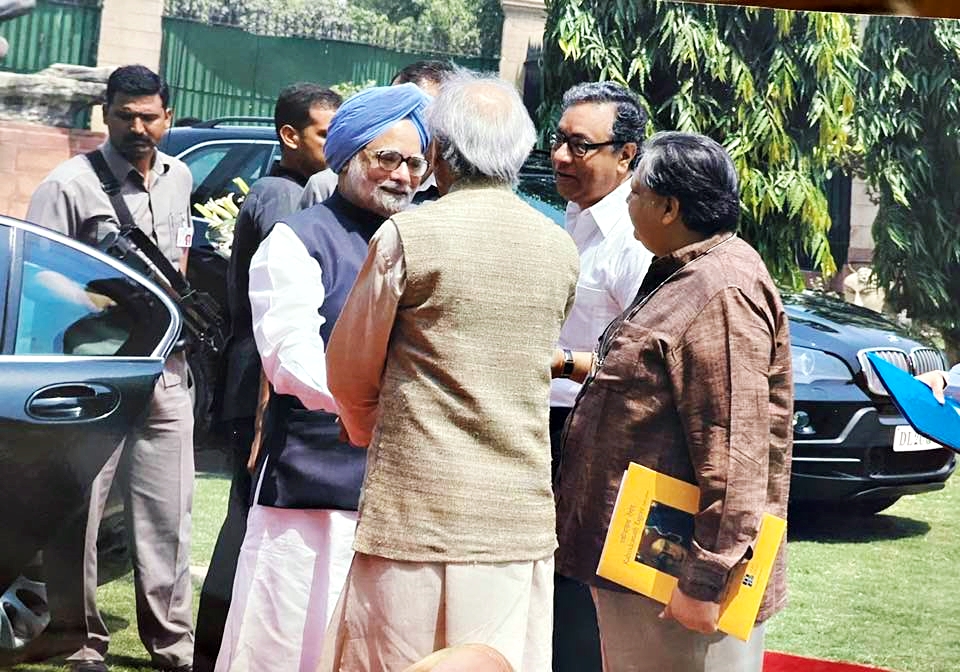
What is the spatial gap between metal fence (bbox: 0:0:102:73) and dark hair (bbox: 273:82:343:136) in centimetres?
42

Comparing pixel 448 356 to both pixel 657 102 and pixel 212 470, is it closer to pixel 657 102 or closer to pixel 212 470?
pixel 212 470

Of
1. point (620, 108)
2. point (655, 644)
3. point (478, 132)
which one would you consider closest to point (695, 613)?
point (655, 644)

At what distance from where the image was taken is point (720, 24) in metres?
3.40

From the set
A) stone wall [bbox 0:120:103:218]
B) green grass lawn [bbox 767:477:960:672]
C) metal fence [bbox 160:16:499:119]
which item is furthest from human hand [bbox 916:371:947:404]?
stone wall [bbox 0:120:103:218]

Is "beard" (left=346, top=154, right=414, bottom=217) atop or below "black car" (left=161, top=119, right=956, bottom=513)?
atop

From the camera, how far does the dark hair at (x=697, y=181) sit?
2414 mm

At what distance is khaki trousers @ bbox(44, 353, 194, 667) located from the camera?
291cm

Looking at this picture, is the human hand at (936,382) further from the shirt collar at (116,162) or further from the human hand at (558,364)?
the shirt collar at (116,162)

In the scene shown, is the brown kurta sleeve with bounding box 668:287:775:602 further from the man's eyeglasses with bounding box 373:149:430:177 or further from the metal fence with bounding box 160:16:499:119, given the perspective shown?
the metal fence with bounding box 160:16:499:119

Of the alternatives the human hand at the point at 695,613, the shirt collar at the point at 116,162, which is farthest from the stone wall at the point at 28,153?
the human hand at the point at 695,613

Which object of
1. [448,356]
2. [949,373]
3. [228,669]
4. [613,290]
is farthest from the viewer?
[949,373]

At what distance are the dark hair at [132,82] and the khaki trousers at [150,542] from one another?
23.0 inches

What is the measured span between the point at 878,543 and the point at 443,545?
1813mm

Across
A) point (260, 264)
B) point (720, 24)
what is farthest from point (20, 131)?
point (720, 24)
